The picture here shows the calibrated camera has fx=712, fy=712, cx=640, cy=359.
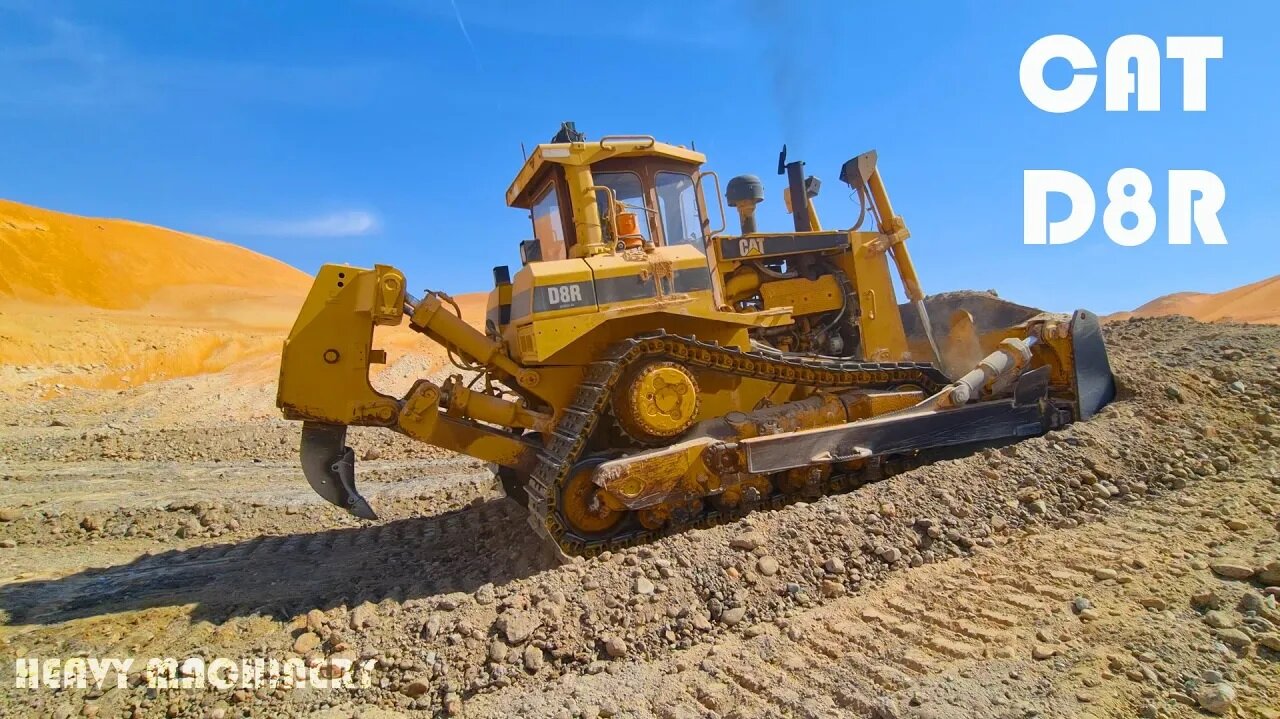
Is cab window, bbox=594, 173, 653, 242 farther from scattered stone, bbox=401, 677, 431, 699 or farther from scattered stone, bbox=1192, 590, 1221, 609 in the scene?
scattered stone, bbox=1192, 590, 1221, 609

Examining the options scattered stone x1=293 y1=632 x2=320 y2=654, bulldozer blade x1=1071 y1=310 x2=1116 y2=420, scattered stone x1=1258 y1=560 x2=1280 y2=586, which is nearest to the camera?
scattered stone x1=1258 y1=560 x2=1280 y2=586

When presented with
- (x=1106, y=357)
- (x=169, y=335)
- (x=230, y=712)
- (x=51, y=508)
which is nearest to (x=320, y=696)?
(x=230, y=712)

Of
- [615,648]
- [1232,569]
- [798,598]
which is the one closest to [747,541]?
[798,598]

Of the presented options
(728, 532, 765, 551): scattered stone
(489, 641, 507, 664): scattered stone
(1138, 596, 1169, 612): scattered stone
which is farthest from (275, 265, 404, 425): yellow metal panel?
(1138, 596, 1169, 612): scattered stone

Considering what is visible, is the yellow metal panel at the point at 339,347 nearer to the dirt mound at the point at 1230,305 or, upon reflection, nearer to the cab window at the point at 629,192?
the cab window at the point at 629,192

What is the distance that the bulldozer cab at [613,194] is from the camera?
5.45 meters

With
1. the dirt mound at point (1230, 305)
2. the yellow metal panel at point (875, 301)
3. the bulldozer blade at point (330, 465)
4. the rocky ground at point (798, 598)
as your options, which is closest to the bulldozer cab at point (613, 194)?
the yellow metal panel at point (875, 301)

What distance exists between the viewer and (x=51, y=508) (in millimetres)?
7734

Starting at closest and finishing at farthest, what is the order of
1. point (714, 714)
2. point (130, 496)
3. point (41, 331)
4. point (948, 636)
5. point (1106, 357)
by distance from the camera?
1. point (714, 714)
2. point (948, 636)
3. point (1106, 357)
4. point (130, 496)
5. point (41, 331)

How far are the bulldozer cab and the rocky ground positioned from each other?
239 centimetres

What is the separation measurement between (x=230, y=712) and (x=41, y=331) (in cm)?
2591

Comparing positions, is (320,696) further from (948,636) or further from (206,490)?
(206,490)

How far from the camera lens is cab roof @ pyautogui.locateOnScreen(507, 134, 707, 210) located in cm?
544

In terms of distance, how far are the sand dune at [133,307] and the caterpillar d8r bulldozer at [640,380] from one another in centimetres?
1546
